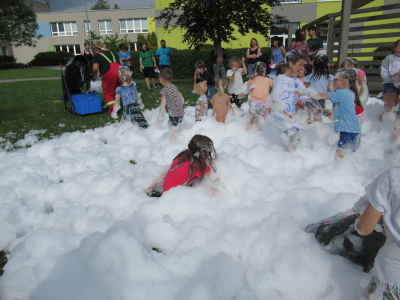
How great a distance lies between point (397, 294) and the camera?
4.69 feet

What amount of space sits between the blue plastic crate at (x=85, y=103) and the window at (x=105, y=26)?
39701mm

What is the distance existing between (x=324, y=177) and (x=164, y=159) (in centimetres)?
230

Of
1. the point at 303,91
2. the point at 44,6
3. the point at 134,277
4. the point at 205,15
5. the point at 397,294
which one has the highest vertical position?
the point at 44,6

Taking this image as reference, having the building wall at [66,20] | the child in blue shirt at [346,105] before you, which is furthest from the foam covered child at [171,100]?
the building wall at [66,20]

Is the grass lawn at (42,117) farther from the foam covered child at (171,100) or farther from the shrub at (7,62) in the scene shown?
the shrub at (7,62)

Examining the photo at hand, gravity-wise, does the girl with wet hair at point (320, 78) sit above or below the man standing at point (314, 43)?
below

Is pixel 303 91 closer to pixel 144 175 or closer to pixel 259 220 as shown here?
pixel 259 220

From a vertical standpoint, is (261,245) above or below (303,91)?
below

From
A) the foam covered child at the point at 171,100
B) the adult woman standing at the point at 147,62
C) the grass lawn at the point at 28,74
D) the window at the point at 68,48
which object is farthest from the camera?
the window at the point at 68,48

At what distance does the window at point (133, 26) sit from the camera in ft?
135

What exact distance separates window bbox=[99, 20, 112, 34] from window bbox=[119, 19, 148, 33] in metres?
1.74

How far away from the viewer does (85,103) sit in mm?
7152

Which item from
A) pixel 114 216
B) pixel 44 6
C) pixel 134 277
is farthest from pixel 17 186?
pixel 44 6

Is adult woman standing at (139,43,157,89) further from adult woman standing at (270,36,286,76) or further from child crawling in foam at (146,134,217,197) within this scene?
child crawling in foam at (146,134,217,197)
